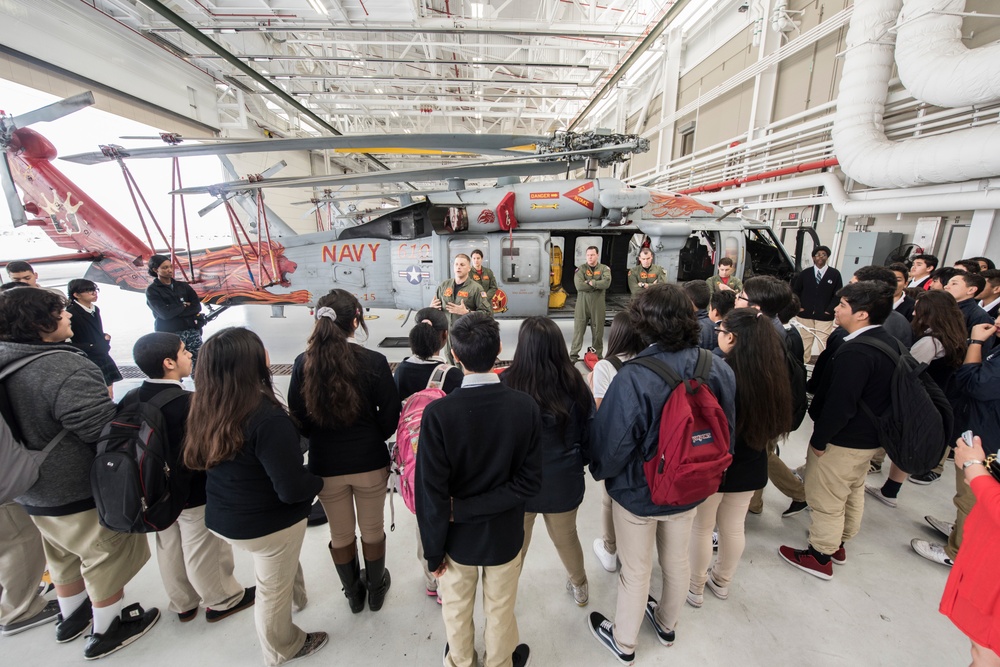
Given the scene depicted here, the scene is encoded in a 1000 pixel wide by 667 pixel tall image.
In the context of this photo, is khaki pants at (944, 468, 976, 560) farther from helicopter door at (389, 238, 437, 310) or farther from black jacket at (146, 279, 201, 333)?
black jacket at (146, 279, 201, 333)

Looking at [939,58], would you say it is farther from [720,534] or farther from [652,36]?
[720,534]

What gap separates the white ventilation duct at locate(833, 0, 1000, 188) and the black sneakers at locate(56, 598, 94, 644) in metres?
9.14

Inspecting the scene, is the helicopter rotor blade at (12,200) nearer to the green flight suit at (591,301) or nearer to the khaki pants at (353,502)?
the khaki pants at (353,502)

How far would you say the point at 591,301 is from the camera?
6.04m

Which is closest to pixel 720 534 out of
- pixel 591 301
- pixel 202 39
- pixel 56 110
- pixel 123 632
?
pixel 123 632

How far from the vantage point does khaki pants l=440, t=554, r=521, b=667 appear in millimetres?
1563

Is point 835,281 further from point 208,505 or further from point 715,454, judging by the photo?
point 208,505

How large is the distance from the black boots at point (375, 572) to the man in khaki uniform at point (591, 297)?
426 centimetres

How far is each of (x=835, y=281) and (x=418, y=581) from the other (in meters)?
6.25

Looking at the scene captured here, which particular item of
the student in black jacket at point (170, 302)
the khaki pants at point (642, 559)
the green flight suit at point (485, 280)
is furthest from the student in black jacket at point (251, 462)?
the green flight suit at point (485, 280)

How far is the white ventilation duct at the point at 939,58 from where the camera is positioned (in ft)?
15.2

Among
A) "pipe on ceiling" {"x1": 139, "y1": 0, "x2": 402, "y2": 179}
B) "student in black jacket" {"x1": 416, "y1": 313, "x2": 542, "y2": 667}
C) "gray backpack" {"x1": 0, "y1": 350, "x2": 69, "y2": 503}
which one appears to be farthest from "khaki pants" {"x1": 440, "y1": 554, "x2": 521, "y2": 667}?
"pipe on ceiling" {"x1": 139, "y1": 0, "x2": 402, "y2": 179}

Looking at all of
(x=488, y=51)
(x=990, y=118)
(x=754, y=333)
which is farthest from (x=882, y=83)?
(x=488, y=51)

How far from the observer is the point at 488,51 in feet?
45.6
